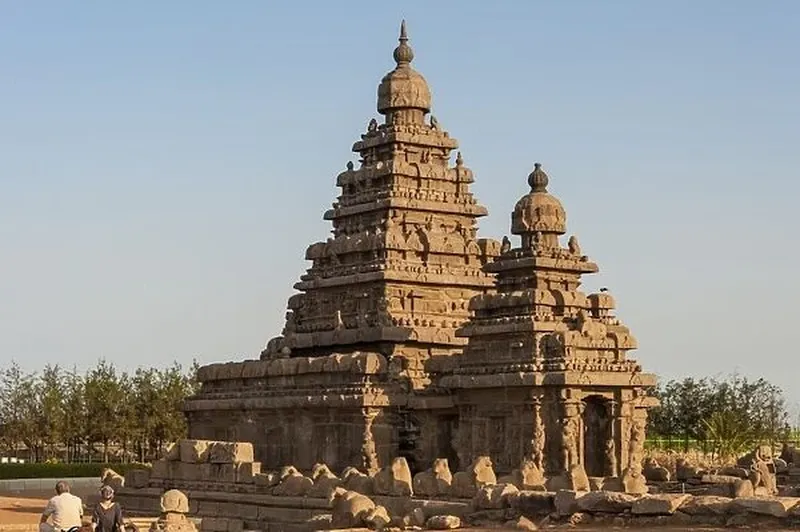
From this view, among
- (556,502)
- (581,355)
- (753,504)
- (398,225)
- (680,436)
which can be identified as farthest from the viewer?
(680,436)

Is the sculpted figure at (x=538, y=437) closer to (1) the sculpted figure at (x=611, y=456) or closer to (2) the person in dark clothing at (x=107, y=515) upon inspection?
(1) the sculpted figure at (x=611, y=456)

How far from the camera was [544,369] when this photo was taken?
118ft

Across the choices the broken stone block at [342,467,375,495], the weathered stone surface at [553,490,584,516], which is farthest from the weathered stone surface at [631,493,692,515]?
the broken stone block at [342,467,375,495]

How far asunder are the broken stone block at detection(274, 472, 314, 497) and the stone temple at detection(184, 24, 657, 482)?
428cm

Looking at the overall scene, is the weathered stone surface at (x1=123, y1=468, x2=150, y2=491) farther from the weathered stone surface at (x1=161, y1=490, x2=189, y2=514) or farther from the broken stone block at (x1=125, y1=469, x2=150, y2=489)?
the weathered stone surface at (x1=161, y1=490, x2=189, y2=514)

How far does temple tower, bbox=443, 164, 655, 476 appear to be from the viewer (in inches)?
1412

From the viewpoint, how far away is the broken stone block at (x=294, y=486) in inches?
1331

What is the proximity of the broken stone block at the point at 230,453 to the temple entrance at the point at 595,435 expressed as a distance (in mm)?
8161

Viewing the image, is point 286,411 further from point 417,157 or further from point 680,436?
point 680,436

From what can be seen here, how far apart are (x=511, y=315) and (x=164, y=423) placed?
36646 millimetres

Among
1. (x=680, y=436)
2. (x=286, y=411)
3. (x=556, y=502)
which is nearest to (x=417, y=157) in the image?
(x=286, y=411)

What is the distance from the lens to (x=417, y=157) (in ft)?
148

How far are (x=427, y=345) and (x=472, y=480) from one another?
11.7 metres

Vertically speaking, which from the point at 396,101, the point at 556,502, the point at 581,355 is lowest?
the point at 556,502
